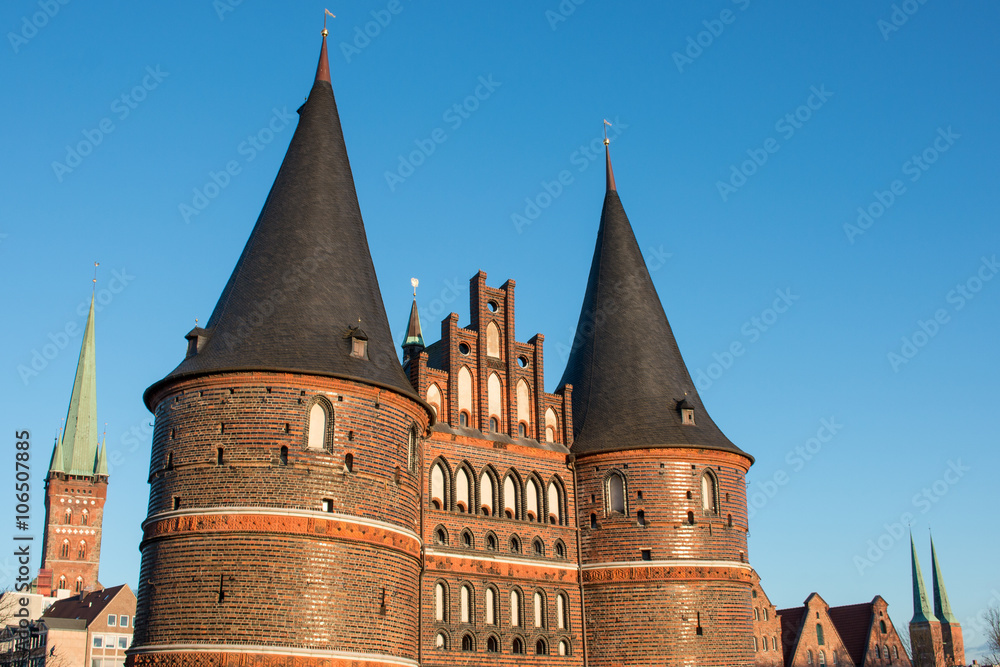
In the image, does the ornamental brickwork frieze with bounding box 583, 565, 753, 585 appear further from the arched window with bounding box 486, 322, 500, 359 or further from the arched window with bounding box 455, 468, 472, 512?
the arched window with bounding box 486, 322, 500, 359

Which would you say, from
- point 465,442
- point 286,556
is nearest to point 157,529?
point 286,556

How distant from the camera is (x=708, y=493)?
1330 inches

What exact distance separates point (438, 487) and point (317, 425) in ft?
19.5

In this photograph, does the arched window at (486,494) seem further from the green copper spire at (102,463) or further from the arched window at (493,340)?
the green copper spire at (102,463)

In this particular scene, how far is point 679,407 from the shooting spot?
34.3m

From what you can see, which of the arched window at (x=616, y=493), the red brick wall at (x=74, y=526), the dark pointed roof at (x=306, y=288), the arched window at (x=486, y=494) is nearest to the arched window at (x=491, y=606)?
the arched window at (x=486, y=494)

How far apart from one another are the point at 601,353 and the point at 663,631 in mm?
9418

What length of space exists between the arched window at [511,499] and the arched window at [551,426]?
215cm

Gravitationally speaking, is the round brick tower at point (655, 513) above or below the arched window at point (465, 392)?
below

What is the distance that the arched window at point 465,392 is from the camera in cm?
3256

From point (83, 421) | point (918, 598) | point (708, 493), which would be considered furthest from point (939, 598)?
point (83, 421)

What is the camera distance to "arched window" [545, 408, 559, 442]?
113 feet

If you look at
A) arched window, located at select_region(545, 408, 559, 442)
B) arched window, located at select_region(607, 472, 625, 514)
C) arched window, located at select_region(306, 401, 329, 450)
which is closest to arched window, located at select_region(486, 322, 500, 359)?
arched window, located at select_region(545, 408, 559, 442)

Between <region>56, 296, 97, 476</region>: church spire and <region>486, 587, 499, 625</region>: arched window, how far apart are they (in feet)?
271
